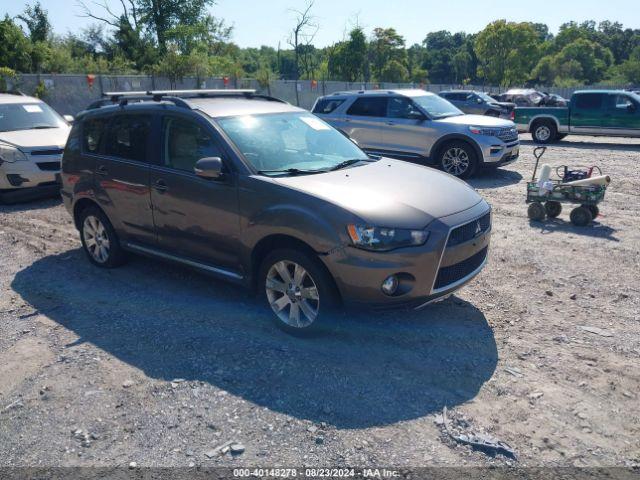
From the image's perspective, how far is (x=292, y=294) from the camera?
4359mm

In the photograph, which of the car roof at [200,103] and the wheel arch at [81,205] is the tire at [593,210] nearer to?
the car roof at [200,103]

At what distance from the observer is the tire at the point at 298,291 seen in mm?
4121

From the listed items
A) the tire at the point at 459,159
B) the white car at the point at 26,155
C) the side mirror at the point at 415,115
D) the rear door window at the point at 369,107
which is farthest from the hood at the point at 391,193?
the rear door window at the point at 369,107

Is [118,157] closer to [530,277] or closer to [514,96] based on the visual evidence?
[530,277]

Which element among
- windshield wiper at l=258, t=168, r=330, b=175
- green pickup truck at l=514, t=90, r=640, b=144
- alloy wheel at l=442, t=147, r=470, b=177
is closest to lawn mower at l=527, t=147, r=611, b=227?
alloy wheel at l=442, t=147, r=470, b=177

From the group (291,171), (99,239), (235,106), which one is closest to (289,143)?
(291,171)

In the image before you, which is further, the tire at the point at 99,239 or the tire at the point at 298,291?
the tire at the point at 99,239

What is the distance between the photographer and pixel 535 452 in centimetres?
308

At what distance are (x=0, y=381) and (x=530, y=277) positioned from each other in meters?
4.85

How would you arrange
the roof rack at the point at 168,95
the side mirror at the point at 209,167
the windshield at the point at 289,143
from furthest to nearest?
the roof rack at the point at 168,95, the windshield at the point at 289,143, the side mirror at the point at 209,167

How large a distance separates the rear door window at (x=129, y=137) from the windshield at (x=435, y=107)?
24.1 ft

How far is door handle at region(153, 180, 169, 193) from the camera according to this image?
202 inches

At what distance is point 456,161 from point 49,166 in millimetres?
7698

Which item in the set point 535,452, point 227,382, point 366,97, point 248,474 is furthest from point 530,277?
point 366,97
